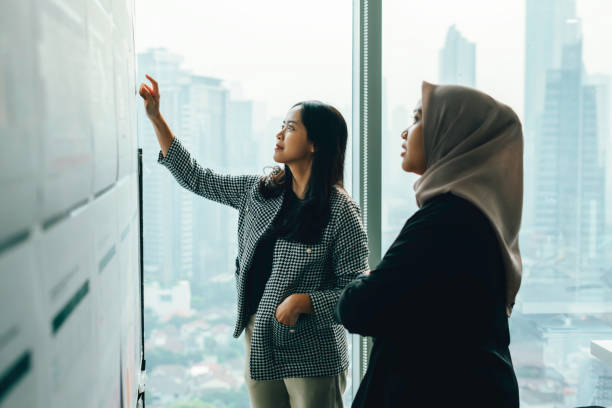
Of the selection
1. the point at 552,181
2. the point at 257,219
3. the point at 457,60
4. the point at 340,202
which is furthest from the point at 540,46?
the point at 257,219

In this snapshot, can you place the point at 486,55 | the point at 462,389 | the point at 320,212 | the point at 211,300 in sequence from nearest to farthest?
the point at 462,389 → the point at 320,212 → the point at 211,300 → the point at 486,55

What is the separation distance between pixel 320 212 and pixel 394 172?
71 centimetres

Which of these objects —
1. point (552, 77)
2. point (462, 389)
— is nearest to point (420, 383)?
point (462, 389)

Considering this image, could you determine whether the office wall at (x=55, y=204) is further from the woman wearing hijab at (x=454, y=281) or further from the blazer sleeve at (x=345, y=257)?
the blazer sleeve at (x=345, y=257)

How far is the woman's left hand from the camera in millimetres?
1444

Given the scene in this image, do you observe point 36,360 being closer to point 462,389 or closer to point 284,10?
point 462,389

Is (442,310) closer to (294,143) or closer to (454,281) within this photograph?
(454,281)

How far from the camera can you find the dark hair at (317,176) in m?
1.53

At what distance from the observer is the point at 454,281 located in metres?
1.00

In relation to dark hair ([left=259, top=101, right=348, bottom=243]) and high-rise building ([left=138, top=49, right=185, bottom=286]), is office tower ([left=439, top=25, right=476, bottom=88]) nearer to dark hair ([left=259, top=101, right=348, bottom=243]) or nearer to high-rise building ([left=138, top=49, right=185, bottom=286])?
dark hair ([left=259, top=101, right=348, bottom=243])

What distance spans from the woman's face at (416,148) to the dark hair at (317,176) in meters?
0.38

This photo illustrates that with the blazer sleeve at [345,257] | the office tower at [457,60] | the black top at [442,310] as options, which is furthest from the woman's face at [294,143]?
the office tower at [457,60]

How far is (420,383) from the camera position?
3.45 ft

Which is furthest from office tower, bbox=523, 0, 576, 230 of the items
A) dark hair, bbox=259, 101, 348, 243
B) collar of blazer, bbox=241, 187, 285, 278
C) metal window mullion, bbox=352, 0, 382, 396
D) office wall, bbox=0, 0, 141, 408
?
office wall, bbox=0, 0, 141, 408
